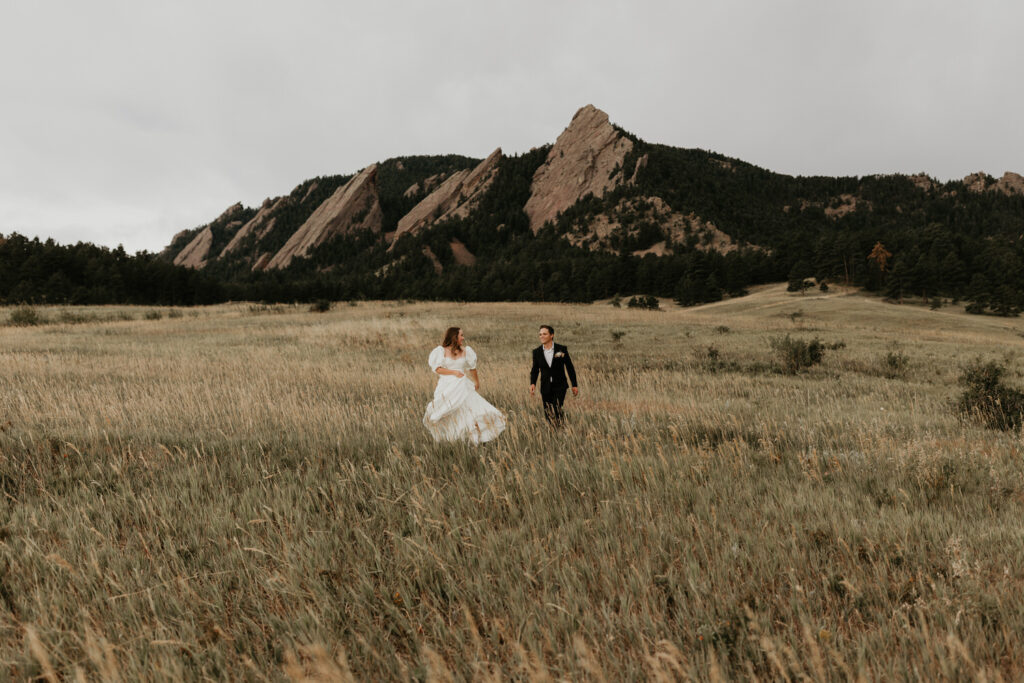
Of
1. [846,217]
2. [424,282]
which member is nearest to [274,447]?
[424,282]

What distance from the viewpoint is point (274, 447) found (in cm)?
541

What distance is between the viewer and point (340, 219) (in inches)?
6732

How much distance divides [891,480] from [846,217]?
181 metres

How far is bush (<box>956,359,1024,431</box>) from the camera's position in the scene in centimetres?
713

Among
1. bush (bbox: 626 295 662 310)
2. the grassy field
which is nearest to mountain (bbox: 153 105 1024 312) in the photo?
bush (bbox: 626 295 662 310)

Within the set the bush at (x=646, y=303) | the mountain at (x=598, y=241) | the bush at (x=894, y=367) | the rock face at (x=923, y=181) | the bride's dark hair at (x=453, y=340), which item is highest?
the rock face at (x=923, y=181)

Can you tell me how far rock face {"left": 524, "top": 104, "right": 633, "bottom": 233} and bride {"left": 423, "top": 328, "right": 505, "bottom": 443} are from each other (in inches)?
5737

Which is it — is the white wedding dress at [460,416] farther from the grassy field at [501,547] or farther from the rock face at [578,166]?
the rock face at [578,166]

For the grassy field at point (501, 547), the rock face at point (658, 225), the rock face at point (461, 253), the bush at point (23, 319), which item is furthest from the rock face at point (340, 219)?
the grassy field at point (501, 547)

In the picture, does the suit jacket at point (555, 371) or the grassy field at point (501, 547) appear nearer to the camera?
the grassy field at point (501, 547)

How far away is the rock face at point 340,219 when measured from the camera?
162 m

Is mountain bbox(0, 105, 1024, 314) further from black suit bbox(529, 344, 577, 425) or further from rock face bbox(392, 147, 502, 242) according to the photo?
black suit bbox(529, 344, 577, 425)

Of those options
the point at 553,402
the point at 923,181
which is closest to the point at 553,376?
the point at 553,402

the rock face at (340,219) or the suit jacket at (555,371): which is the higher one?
the rock face at (340,219)
